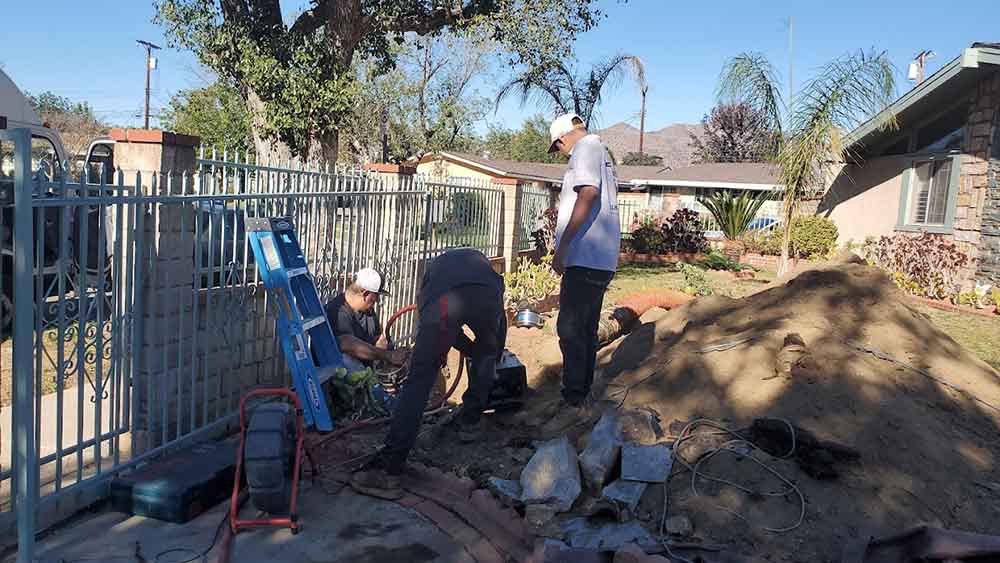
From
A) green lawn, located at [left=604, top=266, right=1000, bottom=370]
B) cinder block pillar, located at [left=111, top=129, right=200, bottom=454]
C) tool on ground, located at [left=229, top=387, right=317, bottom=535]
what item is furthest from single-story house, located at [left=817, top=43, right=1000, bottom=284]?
tool on ground, located at [left=229, top=387, right=317, bottom=535]

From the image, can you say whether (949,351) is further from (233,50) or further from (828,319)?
(233,50)

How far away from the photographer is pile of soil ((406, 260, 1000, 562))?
3693 mm

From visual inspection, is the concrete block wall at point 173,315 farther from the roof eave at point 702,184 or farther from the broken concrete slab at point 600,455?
the roof eave at point 702,184

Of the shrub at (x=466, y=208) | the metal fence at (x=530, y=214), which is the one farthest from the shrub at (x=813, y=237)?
the shrub at (x=466, y=208)

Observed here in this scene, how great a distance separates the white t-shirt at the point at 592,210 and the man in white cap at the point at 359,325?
1750mm

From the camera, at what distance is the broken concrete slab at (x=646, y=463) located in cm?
403

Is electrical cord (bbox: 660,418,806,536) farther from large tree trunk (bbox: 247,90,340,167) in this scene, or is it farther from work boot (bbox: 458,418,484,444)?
large tree trunk (bbox: 247,90,340,167)

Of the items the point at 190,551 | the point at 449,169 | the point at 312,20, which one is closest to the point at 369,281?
the point at 190,551

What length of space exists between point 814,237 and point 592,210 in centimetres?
1334

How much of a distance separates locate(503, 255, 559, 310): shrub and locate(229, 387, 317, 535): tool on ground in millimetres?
5356

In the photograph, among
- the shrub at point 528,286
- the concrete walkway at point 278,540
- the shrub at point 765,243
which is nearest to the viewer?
the concrete walkway at point 278,540

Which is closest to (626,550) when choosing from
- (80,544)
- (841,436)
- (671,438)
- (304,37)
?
(671,438)

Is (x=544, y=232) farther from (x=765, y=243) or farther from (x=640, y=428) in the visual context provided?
(x=640, y=428)

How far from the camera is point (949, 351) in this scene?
5.53m
